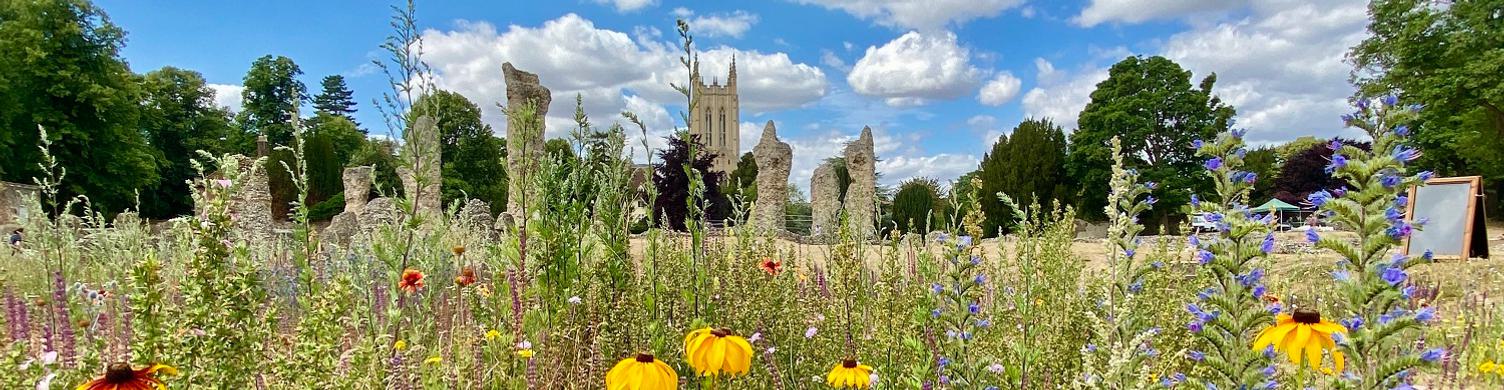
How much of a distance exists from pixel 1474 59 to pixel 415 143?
32.4 m

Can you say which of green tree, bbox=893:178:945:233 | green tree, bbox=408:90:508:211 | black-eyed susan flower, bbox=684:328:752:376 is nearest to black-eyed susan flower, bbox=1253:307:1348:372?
black-eyed susan flower, bbox=684:328:752:376

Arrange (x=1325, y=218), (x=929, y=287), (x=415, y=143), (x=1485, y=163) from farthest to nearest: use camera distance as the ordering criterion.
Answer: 1. (x=1485, y=163)
2. (x=415, y=143)
3. (x=929, y=287)
4. (x=1325, y=218)

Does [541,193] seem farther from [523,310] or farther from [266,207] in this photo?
[266,207]

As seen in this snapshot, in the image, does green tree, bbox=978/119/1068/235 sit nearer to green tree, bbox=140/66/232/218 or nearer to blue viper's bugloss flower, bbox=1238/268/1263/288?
blue viper's bugloss flower, bbox=1238/268/1263/288

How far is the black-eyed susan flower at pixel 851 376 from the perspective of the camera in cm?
230

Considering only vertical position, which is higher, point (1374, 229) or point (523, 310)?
point (1374, 229)

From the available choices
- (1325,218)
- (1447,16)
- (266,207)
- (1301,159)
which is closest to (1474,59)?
(1447,16)

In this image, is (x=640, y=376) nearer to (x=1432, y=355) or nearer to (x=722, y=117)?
(x=1432, y=355)

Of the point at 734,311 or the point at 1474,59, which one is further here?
the point at 1474,59

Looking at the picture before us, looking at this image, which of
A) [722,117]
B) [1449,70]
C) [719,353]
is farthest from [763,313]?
[722,117]

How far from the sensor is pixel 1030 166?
2875cm

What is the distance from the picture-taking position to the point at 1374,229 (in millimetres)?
1627

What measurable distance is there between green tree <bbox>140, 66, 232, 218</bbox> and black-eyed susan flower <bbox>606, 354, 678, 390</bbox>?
35087 millimetres

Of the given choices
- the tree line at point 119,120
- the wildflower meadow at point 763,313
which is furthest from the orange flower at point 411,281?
the tree line at point 119,120
